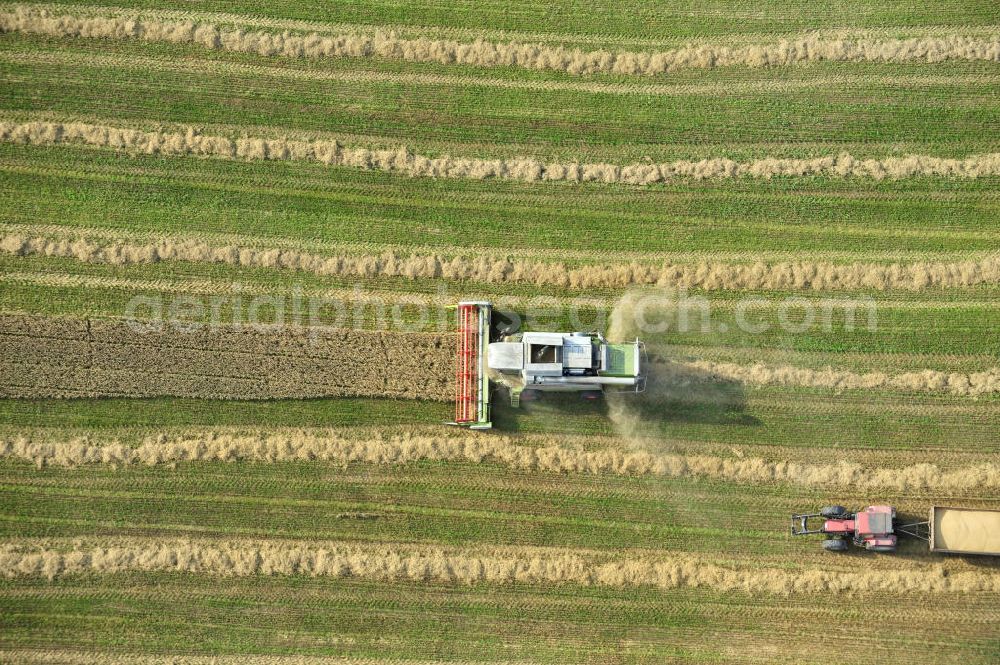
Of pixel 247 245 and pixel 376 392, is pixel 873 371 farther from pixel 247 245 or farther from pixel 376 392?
pixel 247 245

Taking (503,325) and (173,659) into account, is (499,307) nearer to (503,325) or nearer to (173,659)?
(503,325)

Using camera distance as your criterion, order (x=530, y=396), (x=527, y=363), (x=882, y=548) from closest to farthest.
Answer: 1. (x=527, y=363)
2. (x=882, y=548)
3. (x=530, y=396)

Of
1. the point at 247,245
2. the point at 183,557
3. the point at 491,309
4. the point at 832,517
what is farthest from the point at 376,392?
the point at 832,517

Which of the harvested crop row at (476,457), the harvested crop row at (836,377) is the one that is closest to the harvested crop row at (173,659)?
the harvested crop row at (476,457)

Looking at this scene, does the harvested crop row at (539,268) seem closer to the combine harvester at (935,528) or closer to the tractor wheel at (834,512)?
the tractor wheel at (834,512)

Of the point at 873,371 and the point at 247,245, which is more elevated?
the point at 247,245

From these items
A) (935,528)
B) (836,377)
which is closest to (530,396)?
(836,377)
